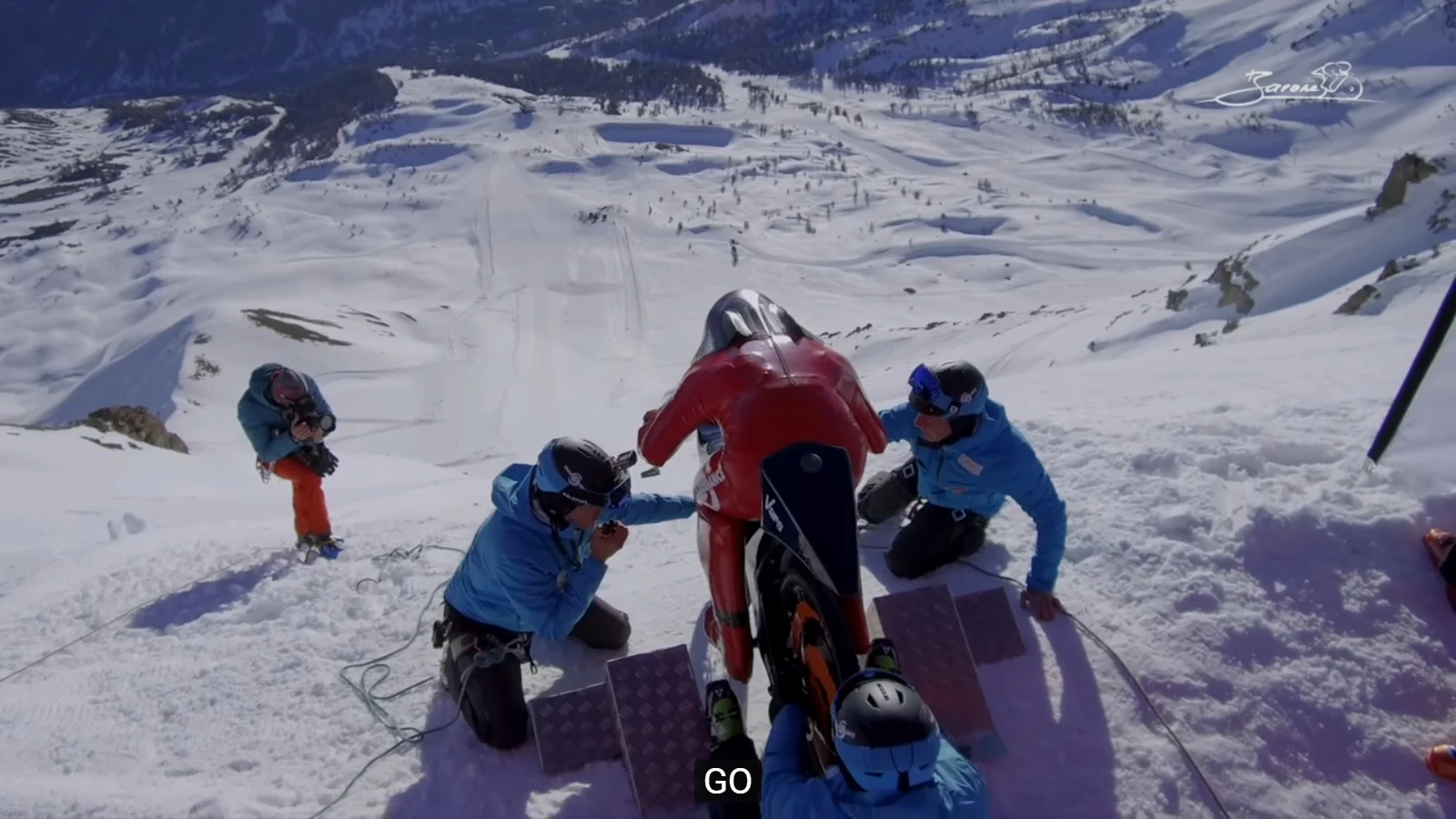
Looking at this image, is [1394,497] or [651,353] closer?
[1394,497]

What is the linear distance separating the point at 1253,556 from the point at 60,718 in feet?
22.7

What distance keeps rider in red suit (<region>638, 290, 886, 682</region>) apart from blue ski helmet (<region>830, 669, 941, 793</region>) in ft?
4.20

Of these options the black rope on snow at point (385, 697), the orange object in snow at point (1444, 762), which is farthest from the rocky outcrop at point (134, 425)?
the orange object in snow at point (1444, 762)

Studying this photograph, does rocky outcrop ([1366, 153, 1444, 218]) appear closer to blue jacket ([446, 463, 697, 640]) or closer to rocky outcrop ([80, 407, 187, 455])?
blue jacket ([446, 463, 697, 640])

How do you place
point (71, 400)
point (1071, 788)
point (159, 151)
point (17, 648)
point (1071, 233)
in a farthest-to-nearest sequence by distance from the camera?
point (159, 151) < point (1071, 233) < point (71, 400) < point (17, 648) < point (1071, 788)

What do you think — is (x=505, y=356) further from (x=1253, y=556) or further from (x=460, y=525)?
(x=1253, y=556)

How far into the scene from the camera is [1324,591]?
470 centimetres

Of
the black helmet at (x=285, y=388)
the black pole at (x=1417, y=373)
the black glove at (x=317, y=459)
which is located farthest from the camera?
the black glove at (x=317, y=459)

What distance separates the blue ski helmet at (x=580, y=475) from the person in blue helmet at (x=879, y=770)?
141 cm

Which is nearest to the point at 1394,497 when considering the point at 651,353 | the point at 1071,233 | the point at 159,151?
the point at 651,353

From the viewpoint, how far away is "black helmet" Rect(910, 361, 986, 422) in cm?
469

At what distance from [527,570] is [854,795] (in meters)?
2.01

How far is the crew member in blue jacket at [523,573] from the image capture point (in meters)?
4.15

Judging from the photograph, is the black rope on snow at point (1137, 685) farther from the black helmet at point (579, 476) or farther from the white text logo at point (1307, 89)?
the white text logo at point (1307, 89)
